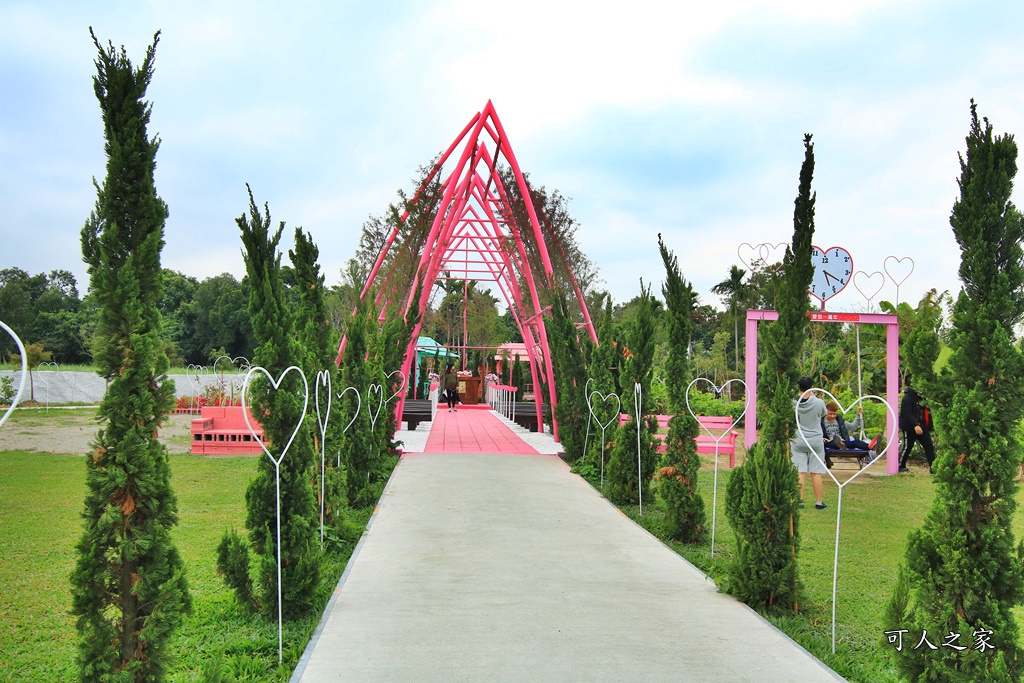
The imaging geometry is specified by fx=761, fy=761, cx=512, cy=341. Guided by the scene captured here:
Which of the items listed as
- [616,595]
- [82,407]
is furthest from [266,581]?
[82,407]

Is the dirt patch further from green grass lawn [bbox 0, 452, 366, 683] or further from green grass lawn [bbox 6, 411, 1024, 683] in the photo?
green grass lawn [bbox 0, 452, 366, 683]

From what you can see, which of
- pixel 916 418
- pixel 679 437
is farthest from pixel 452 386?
pixel 679 437

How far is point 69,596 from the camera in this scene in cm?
504

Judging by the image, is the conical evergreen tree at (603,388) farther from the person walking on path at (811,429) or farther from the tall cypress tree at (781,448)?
the tall cypress tree at (781,448)

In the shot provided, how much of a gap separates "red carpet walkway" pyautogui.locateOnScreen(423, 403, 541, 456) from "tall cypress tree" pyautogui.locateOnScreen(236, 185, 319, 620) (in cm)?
972

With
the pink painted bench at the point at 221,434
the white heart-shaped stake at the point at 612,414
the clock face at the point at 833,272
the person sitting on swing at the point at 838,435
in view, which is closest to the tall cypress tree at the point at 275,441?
the white heart-shaped stake at the point at 612,414

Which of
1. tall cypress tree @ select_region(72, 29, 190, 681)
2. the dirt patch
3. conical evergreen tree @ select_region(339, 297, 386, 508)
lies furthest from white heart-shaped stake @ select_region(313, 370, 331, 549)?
the dirt patch

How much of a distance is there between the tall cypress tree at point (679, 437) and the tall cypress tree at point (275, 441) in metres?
3.64

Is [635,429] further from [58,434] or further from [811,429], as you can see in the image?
[58,434]

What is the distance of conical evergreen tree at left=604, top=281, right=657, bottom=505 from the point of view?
9195mm

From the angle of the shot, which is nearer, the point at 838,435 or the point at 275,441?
the point at 275,441

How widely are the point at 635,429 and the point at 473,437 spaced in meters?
8.65

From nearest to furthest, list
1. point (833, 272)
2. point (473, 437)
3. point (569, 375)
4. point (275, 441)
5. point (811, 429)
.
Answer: point (275, 441) → point (811, 429) → point (833, 272) → point (569, 375) → point (473, 437)

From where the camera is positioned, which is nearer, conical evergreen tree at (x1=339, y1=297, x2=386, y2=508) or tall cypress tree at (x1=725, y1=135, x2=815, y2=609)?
tall cypress tree at (x1=725, y1=135, x2=815, y2=609)
